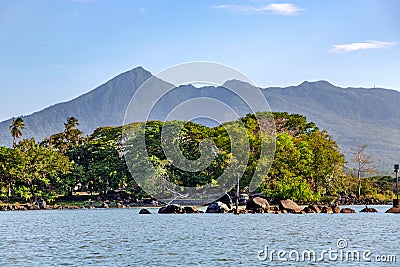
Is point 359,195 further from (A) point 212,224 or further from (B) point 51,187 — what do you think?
(A) point 212,224

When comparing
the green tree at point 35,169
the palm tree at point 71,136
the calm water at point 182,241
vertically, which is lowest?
the calm water at point 182,241

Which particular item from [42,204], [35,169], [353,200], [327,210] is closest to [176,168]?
[42,204]

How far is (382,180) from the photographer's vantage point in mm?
87812

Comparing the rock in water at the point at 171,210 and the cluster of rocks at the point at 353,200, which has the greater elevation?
the cluster of rocks at the point at 353,200

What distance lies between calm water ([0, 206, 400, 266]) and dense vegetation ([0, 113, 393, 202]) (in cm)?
2295

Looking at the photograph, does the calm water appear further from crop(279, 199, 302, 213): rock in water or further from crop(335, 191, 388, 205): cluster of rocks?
crop(335, 191, 388, 205): cluster of rocks

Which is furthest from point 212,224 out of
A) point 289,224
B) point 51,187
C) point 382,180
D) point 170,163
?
point 382,180

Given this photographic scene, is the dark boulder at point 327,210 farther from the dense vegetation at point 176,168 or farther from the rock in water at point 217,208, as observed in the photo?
the rock in water at point 217,208

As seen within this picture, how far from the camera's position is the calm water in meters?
22.1

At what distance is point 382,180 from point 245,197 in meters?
30.9

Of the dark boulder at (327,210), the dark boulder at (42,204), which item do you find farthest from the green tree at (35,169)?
the dark boulder at (327,210)

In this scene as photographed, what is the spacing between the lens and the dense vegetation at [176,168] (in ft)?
208

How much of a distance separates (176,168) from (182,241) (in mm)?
39950

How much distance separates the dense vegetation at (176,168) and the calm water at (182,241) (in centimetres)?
2295
